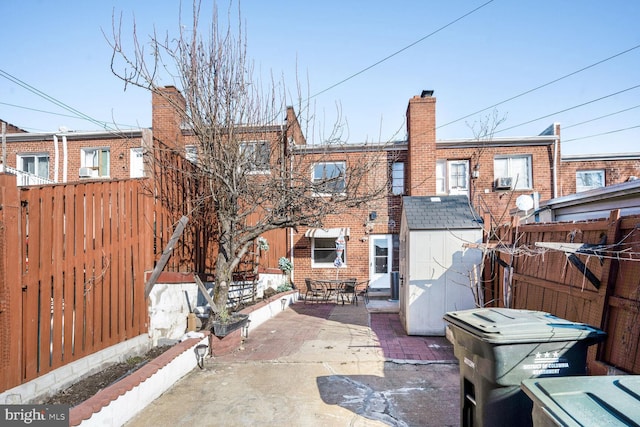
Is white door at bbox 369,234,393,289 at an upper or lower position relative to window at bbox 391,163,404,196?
lower

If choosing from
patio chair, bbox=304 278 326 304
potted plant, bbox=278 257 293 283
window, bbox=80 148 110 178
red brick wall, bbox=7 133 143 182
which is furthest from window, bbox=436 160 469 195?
window, bbox=80 148 110 178

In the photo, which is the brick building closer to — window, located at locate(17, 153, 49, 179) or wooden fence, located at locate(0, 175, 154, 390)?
window, located at locate(17, 153, 49, 179)

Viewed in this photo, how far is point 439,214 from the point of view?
7.53 m

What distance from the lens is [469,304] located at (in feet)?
22.8

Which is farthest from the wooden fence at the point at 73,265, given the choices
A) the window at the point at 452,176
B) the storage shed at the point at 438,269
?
the window at the point at 452,176

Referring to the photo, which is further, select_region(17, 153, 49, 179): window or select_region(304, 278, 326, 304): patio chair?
select_region(17, 153, 49, 179): window

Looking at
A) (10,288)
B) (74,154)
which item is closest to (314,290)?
(10,288)

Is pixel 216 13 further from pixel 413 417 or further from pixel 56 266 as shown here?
pixel 413 417

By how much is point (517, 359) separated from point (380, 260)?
34.5 ft

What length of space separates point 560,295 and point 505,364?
84.8 inches

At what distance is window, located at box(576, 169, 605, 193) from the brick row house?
0.10 feet

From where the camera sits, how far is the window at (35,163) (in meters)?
13.7

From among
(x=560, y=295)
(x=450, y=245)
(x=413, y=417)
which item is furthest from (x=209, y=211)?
(x=560, y=295)

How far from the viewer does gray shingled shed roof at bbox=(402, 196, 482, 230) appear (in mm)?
7164
